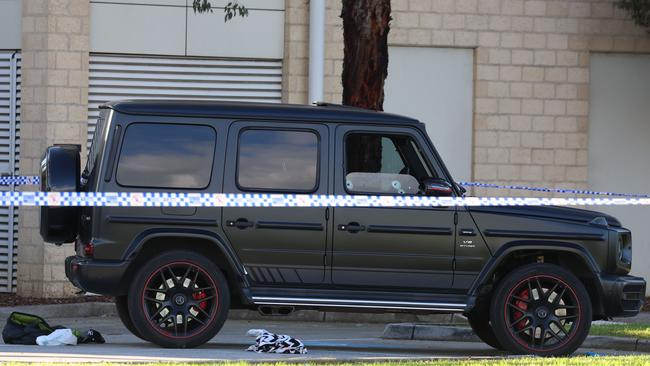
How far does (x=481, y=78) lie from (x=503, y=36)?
658 millimetres

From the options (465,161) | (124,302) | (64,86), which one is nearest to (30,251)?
(64,86)

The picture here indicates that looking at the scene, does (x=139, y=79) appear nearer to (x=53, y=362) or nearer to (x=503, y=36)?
(x=503, y=36)

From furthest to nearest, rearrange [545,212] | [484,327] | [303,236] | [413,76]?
[413,76]
[484,327]
[545,212]
[303,236]

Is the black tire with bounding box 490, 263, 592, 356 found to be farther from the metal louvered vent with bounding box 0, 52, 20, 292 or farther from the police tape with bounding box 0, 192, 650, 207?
the metal louvered vent with bounding box 0, 52, 20, 292

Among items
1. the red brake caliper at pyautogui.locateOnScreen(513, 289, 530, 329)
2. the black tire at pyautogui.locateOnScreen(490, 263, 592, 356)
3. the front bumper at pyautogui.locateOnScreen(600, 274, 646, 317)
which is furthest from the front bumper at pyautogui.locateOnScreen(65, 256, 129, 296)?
the front bumper at pyautogui.locateOnScreen(600, 274, 646, 317)

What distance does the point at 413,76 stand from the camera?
19156 mm

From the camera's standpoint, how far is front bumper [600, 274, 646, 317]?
11.0m

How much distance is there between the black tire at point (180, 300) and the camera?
10.5 m

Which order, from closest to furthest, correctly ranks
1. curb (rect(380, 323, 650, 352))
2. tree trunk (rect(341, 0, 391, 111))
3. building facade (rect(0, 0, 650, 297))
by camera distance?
curb (rect(380, 323, 650, 352)), tree trunk (rect(341, 0, 391, 111)), building facade (rect(0, 0, 650, 297))

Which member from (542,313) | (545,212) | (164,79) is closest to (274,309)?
(542,313)

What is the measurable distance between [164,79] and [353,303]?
856cm

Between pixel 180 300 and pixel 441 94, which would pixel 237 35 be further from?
pixel 180 300

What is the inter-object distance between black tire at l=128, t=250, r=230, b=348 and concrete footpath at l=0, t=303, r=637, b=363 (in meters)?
0.15

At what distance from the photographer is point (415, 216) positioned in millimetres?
10758
